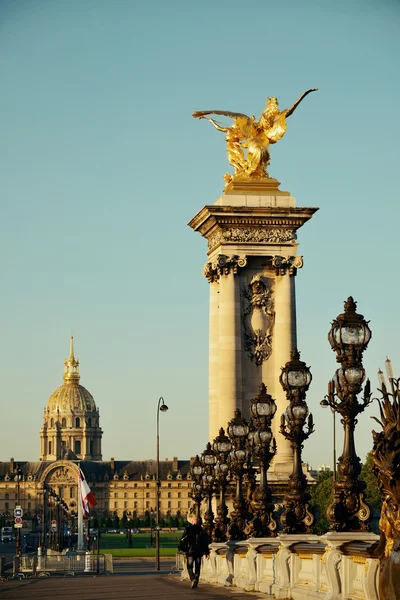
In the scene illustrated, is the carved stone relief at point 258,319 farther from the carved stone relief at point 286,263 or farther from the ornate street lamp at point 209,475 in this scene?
the ornate street lamp at point 209,475

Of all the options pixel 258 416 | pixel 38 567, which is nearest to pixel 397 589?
pixel 258 416

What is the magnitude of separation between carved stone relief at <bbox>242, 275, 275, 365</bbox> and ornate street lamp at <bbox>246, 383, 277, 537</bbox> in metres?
20.5

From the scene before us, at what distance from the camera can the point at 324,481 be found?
13312 centimetres

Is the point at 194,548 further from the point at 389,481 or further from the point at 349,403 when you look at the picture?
the point at 389,481

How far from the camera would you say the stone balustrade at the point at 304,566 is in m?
24.3

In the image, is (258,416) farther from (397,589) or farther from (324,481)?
(324,481)

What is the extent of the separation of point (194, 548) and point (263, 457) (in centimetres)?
379

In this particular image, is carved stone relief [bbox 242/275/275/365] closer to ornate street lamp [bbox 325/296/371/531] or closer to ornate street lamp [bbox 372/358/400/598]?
ornate street lamp [bbox 325/296/371/531]

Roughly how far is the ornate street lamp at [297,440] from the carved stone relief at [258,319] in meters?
26.4

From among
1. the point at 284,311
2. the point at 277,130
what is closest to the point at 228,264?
the point at 284,311

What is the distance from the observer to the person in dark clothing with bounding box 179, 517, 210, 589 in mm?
39156

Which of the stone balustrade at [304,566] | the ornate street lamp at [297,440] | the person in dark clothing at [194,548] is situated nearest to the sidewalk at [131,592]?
the person in dark clothing at [194,548]

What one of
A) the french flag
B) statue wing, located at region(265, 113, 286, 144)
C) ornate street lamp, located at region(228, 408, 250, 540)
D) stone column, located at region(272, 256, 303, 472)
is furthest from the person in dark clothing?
the french flag

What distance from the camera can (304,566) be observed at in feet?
98.2
